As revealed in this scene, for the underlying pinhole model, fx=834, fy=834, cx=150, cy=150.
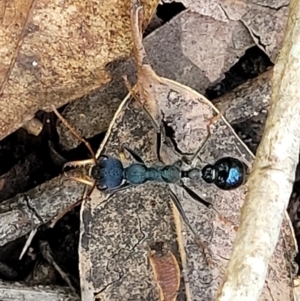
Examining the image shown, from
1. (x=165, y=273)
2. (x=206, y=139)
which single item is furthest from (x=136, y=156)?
(x=165, y=273)

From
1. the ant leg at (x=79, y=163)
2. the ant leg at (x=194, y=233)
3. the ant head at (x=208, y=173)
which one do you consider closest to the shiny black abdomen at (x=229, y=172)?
the ant head at (x=208, y=173)

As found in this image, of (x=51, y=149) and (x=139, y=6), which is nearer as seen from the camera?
(x=139, y=6)

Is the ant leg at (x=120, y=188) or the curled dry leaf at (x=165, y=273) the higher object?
the ant leg at (x=120, y=188)

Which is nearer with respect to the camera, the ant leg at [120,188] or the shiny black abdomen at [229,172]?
the shiny black abdomen at [229,172]

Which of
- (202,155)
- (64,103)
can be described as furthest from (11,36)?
(202,155)

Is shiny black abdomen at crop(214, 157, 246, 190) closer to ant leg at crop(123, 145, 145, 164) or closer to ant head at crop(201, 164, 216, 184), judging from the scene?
ant head at crop(201, 164, 216, 184)

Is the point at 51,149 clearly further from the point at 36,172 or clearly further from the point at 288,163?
the point at 288,163

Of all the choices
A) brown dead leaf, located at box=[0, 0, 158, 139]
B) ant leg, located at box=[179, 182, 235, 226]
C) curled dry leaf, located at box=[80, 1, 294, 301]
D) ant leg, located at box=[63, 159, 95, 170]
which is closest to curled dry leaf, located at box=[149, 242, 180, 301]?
curled dry leaf, located at box=[80, 1, 294, 301]

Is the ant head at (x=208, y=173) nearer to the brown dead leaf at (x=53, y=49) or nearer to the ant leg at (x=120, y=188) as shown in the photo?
the ant leg at (x=120, y=188)
